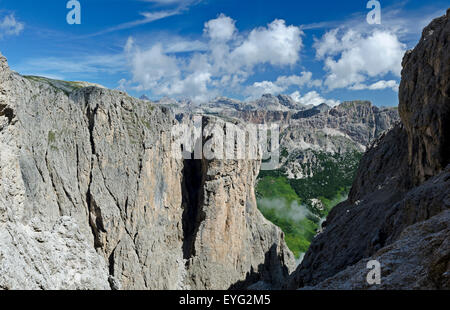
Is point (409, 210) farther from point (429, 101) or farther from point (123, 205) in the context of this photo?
point (123, 205)

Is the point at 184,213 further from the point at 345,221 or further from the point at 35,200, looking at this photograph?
the point at 345,221

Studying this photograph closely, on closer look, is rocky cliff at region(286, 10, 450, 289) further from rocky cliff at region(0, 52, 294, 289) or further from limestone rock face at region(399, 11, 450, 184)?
rocky cliff at region(0, 52, 294, 289)

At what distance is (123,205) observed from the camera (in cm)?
4069

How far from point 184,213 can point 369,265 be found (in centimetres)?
3804

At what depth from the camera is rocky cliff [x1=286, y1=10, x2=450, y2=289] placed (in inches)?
429

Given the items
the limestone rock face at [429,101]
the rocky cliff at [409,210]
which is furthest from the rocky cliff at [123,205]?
the limestone rock face at [429,101]

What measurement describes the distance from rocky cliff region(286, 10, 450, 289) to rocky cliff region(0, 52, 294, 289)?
1977cm

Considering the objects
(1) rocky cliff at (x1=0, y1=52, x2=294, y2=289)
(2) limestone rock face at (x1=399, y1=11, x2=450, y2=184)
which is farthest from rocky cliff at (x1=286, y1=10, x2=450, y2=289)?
(1) rocky cliff at (x1=0, y1=52, x2=294, y2=289)

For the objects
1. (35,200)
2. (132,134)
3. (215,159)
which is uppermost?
(132,134)

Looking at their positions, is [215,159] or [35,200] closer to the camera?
[35,200]

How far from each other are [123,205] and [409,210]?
32966 mm

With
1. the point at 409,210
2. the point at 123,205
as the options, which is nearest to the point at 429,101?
the point at 409,210
